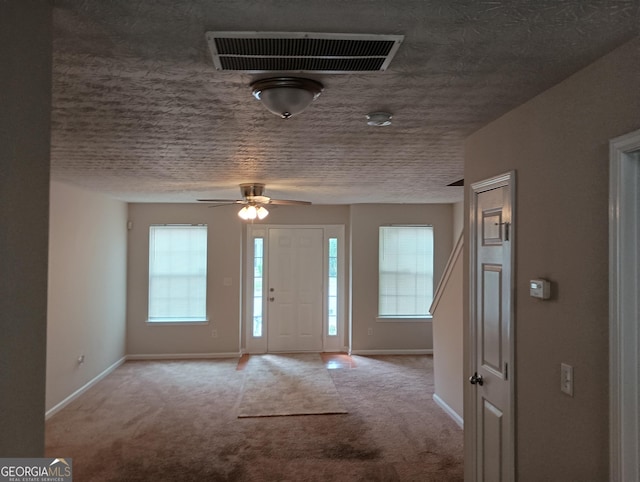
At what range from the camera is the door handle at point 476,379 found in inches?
98.0

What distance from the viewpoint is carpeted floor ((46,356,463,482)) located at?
10.8 ft

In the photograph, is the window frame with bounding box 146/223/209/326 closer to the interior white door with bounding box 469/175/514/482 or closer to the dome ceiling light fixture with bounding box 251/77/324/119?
the interior white door with bounding box 469/175/514/482

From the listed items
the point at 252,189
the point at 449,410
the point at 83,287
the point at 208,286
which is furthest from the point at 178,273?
the point at 449,410

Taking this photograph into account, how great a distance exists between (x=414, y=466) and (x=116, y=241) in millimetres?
4952

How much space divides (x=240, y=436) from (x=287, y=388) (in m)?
1.37

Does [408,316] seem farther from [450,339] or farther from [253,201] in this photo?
[253,201]

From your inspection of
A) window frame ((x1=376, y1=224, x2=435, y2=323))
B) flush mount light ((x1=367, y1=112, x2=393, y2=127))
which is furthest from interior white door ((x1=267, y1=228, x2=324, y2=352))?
flush mount light ((x1=367, y1=112, x2=393, y2=127))

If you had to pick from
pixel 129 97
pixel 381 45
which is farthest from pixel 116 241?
pixel 381 45

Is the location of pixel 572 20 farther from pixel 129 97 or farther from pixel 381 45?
pixel 129 97

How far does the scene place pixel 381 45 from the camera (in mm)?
1396

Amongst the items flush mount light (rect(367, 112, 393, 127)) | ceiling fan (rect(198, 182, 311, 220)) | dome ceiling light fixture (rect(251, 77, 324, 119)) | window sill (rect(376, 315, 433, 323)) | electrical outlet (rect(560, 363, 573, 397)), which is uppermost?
flush mount light (rect(367, 112, 393, 127))

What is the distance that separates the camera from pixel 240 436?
3.91m

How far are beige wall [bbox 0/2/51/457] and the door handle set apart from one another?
2.15m

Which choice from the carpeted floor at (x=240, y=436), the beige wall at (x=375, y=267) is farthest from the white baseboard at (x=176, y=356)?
the beige wall at (x=375, y=267)
